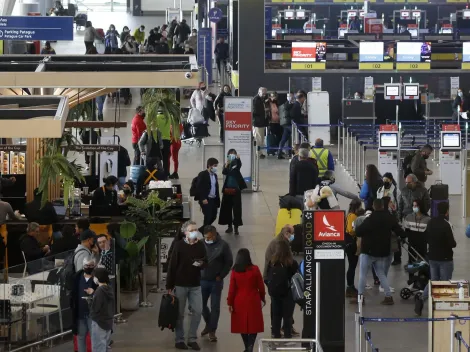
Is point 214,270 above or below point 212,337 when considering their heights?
above

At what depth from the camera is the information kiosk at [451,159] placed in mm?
24469

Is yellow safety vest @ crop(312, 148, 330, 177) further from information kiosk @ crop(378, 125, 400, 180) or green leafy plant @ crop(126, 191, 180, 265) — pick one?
green leafy plant @ crop(126, 191, 180, 265)

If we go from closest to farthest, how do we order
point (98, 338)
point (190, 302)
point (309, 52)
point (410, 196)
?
point (98, 338) < point (190, 302) < point (410, 196) < point (309, 52)

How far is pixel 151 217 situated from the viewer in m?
16.8

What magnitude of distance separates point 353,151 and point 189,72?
11.2 m

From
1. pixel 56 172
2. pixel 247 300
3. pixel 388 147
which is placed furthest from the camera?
pixel 388 147

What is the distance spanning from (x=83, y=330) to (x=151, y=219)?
133 inches

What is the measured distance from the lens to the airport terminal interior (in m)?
14.9

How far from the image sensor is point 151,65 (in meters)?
20.9

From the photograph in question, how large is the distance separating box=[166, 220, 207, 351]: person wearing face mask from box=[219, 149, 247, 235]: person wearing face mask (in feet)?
20.2

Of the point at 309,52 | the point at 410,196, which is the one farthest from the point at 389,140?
the point at 309,52

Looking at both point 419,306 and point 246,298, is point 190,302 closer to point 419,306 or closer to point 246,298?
point 246,298

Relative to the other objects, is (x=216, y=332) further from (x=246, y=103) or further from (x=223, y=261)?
(x=246, y=103)

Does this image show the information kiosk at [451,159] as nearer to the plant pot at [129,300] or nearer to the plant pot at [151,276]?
the plant pot at [151,276]
